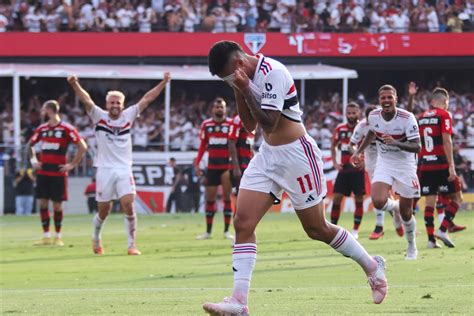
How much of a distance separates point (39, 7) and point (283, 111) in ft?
111

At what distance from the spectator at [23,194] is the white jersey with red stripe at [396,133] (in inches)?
623

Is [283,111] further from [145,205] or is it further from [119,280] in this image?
[145,205]

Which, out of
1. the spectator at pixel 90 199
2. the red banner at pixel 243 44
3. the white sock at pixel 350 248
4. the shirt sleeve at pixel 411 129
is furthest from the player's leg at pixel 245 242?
the red banner at pixel 243 44

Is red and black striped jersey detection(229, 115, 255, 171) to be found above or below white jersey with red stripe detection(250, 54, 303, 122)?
below

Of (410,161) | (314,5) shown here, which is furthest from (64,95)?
(410,161)

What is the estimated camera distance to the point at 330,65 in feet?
146

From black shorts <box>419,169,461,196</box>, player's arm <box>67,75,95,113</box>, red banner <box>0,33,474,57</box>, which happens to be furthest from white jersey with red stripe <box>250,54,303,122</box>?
red banner <box>0,33,474,57</box>

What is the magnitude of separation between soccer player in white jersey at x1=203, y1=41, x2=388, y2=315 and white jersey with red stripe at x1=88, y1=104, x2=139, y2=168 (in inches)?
336

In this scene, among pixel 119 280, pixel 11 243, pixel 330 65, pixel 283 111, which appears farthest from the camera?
pixel 330 65

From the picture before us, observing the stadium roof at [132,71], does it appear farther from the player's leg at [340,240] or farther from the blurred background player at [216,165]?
the player's leg at [340,240]

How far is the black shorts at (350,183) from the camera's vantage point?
2202 centimetres

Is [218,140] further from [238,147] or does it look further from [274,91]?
[274,91]

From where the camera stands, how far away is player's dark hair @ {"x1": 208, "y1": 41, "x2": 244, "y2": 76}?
9547 mm

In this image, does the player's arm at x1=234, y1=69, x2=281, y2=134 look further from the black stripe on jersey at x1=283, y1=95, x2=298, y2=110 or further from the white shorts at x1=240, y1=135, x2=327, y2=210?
the white shorts at x1=240, y1=135, x2=327, y2=210
